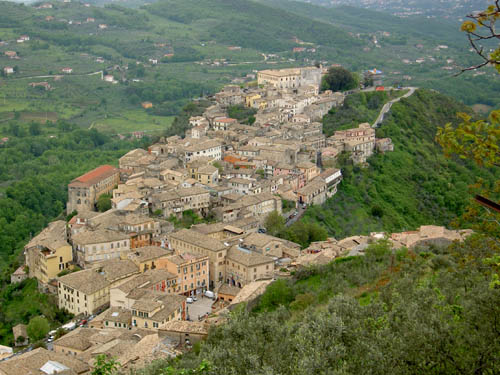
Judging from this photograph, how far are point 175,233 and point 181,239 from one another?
2.72 ft

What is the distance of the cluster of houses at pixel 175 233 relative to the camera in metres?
26.9

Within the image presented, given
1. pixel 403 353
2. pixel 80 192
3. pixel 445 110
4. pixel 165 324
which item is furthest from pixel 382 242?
Answer: pixel 445 110

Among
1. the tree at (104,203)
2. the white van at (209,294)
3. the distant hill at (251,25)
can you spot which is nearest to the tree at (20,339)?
the white van at (209,294)

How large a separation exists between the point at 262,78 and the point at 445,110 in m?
20.9

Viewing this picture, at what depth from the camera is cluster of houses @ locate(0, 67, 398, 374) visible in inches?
1058

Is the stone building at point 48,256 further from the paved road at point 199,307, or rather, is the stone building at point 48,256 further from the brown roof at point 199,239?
the paved road at point 199,307

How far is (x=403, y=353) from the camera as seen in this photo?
11.1m

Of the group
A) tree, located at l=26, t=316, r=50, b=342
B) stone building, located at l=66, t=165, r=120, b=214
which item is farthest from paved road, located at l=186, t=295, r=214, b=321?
stone building, located at l=66, t=165, r=120, b=214

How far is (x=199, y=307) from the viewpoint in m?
30.1

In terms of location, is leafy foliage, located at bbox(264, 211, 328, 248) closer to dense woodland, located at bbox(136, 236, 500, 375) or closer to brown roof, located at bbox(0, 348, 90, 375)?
brown roof, located at bbox(0, 348, 90, 375)

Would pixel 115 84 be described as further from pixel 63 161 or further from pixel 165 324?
pixel 165 324

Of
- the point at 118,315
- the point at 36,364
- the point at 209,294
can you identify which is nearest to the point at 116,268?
the point at 118,315

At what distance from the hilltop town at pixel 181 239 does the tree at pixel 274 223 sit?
1.84ft

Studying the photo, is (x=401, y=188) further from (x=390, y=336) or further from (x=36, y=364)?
(x=390, y=336)
